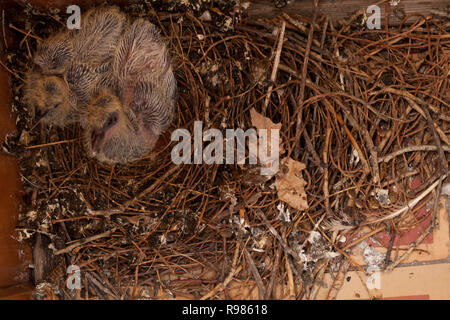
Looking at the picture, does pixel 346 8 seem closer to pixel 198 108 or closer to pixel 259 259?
pixel 198 108

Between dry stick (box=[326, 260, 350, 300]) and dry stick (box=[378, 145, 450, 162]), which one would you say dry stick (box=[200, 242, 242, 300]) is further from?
dry stick (box=[378, 145, 450, 162])

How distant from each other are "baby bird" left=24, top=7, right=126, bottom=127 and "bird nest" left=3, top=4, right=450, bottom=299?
0.25 metres

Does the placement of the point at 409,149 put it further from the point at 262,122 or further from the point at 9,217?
the point at 9,217

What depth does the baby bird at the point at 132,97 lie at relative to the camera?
207 centimetres

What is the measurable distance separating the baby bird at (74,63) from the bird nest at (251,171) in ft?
0.82

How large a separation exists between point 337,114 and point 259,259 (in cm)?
97

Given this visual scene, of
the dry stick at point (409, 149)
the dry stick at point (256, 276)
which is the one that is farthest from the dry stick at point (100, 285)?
the dry stick at point (409, 149)

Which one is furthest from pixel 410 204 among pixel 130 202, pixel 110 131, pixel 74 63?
pixel 74 63

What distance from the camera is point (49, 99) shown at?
205 centimetres

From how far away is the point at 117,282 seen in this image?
7.79 feet

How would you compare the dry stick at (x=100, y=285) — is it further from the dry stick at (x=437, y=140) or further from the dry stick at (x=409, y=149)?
the dry stick at (x=437, y=140)

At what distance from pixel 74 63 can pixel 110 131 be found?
39 centimetres

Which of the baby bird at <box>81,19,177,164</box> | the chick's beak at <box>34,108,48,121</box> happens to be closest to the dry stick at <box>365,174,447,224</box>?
the baby bird at <box>81,19,177,164</box>

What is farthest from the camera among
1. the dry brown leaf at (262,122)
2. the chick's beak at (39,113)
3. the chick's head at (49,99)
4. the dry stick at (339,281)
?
the dry stick at (339,281)
